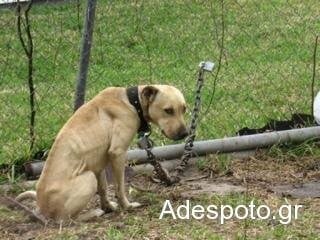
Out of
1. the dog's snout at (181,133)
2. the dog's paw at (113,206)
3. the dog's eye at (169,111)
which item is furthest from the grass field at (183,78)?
the dog's eye at (169,111)

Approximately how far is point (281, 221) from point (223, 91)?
3.27 m

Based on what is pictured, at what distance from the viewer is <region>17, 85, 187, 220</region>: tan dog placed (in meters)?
4.63

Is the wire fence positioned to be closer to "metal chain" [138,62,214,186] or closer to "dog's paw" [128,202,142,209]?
"metal chain" [138,62,214,186]

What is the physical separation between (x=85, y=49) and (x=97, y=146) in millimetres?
918

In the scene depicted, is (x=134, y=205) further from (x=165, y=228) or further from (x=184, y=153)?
(x=184, y=153)

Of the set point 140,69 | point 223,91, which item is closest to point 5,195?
point 223,91

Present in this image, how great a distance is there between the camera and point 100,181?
16.1 ft

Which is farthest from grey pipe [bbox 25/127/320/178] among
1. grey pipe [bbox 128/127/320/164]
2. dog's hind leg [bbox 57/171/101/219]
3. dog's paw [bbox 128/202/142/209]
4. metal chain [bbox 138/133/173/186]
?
dog's hind leg [bbox 57/171/101/219]

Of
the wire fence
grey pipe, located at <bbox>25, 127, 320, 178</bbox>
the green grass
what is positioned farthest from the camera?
the wire fence

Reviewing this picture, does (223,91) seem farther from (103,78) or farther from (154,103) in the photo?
(154,103)

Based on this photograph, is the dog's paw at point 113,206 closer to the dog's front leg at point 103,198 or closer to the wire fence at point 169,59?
the dog's front leg at point 103,198

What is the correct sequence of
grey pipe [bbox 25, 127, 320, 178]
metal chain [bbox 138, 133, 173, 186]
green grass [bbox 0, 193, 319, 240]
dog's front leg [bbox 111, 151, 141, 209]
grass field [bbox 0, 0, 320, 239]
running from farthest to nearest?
grey pipe [bbox 25, 127, 320, 178] < metal chain [bbox 138, 133, 173, 186] < dog's front leg [bbox 111, 151, 141, 209] < grass field [bbox 0, 0, 320, 239] < green grass [bbox 0, 193, 319, 240]

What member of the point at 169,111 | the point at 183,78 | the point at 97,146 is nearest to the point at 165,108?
the point at 169,111

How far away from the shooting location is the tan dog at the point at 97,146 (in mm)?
4633
